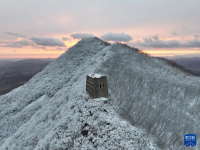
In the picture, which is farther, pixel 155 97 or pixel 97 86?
pixel 155 97

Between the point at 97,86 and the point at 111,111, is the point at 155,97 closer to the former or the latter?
the point at 111,111

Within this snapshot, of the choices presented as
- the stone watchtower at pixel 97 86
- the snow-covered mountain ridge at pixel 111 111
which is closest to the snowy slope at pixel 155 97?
the snow-covered mountain ridge at pixel 111 111

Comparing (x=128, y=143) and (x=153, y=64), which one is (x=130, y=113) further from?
(x=153, y=64)

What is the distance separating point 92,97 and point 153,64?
2794 cm

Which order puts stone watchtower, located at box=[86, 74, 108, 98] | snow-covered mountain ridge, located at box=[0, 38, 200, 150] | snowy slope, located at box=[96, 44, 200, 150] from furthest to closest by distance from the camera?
snowy slope, located at box=[96, 44, 200, 150]
stone watchtower, located at box=[86, 74, 108, 98]
snow-covered mountain ridge, located at box=[0, 38, 200, 150]

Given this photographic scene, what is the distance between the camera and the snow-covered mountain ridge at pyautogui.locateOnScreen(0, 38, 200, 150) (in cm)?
1027

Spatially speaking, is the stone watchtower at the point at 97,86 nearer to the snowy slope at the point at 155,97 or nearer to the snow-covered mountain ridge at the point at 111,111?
the snow-covered mountain ridge at the point at 111,111

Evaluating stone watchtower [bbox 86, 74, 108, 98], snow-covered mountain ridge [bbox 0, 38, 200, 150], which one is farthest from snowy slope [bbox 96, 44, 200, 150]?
stone watchtower [bbox 86, 74, 108, 98]

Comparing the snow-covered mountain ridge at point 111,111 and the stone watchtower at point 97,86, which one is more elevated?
the stone watchtower at point 97,86

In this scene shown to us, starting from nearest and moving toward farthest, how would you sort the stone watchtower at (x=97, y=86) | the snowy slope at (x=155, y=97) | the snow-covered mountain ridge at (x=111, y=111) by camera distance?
the snow-covered mountain ridge at (x=111, y=111), the stone watchtower at (x=97, y=86), the snowy slope at (x=155, y=97)

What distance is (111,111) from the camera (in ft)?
40.0

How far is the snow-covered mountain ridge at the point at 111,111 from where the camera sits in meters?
10.3

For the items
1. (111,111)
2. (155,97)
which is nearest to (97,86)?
(111,111)

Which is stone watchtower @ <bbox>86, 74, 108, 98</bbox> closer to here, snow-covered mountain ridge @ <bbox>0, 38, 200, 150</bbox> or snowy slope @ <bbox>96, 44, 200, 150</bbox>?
snow-covered mountain ridge @ <bbox>0, 38, 200, 150</bbox>
